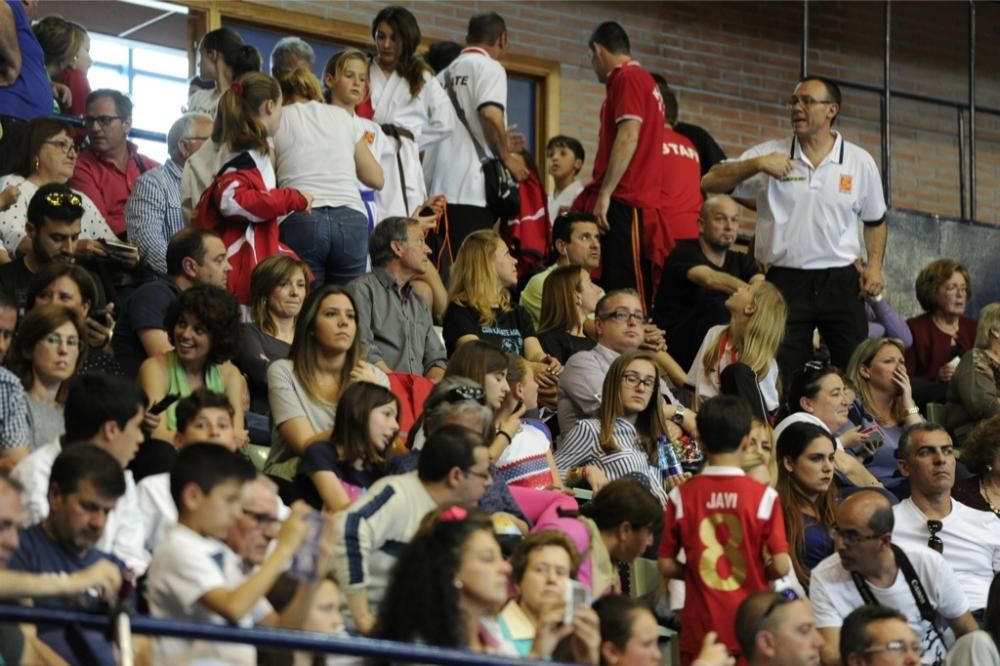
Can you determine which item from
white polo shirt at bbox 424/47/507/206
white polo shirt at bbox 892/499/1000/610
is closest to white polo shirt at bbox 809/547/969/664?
white polo shirt at bbox 892/499/1000/610

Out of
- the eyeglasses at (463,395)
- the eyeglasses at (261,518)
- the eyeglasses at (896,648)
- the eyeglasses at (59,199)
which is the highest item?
the eyeglasses at (59,199)

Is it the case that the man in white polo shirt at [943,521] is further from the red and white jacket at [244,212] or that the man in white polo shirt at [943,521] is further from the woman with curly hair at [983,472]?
the red and white jacket at [244,212]

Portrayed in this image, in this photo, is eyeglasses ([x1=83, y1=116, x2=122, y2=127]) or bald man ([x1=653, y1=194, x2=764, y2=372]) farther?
bald man ([x1=653, y1=194, x2=764, y2=372])

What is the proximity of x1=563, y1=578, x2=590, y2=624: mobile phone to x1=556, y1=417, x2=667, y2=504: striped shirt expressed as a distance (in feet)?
6.81

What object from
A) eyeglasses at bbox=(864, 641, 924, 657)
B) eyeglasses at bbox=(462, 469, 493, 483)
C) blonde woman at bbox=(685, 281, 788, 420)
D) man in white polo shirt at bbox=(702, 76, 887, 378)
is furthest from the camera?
man in white polo shirt at bbox=(702, 76, 887, 378)

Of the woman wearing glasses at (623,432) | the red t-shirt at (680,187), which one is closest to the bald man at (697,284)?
the red t-shirt at (680,187)

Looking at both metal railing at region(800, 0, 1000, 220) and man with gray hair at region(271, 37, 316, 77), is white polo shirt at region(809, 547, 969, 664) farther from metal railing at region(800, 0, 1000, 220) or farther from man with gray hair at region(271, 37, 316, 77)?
metal railing at region(800, 0, 1000, 220)

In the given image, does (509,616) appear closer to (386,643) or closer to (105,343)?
(386,643)

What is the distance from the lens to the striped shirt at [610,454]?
795 cm

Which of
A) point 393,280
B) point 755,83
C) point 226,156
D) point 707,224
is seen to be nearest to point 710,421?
point 393,280

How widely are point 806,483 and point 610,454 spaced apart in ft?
2.52

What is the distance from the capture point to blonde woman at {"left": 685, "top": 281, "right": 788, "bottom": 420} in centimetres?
916

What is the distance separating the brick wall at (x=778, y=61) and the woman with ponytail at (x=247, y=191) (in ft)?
15.5

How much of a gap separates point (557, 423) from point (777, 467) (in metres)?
1.39
